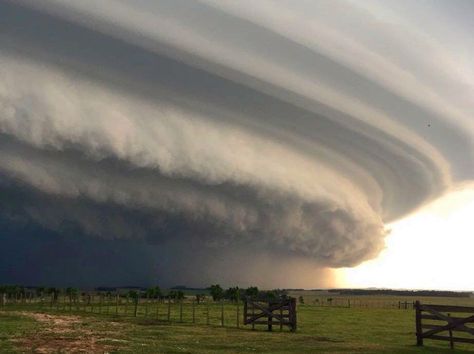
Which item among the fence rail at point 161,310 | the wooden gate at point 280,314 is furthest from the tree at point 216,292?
the wooden gate at point 280,314

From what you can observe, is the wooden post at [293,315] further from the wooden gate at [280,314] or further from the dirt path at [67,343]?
the dirt path at [67,343]

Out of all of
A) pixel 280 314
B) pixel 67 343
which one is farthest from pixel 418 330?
pixel 67 343

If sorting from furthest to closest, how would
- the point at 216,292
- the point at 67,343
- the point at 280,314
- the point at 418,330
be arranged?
the point at 216,292 → the point at 280,314 → the point at 418,330 → the point at 67,343

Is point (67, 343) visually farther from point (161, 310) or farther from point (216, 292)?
point (216, 292)

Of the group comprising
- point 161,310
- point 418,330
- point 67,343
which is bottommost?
point 161,310

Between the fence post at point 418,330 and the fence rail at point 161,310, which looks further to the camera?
the fence rail at point 161,310

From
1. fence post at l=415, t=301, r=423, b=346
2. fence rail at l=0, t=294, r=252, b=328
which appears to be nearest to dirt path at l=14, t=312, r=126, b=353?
fence rail at l=0, t=294, r=252, b=328

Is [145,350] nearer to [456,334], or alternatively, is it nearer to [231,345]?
[231,345]

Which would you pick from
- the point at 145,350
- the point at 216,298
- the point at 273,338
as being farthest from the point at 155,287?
the point at 145,350

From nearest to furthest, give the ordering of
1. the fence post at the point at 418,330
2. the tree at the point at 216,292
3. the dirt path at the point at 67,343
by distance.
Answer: the dirt path at the point at 67,343 → the fence post at the point at 418,330 → the tree at the point at 216,292

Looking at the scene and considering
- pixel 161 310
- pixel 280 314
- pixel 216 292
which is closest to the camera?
pixel 280 314

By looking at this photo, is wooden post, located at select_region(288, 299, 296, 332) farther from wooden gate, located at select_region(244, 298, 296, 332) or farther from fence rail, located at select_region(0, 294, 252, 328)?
fence rail, located at select_region(0, 294, 252, 328)

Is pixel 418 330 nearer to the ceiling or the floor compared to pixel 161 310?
nearer to the ceiling

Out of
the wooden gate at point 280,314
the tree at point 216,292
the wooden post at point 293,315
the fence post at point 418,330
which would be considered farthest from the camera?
the tree at point 216,292
